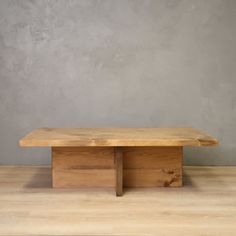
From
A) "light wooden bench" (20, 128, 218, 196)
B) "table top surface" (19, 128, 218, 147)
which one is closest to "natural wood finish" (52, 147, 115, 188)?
"light wooden bench" (20, 128, 218, 196)

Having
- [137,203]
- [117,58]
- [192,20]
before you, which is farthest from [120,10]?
[137,203]

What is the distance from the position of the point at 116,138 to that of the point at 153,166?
1.50ft

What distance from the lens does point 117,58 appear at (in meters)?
3.22

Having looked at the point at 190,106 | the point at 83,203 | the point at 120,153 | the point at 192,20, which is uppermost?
the point at 192,20

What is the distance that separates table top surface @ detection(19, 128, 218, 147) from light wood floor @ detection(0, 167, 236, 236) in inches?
14.9

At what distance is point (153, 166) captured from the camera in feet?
8.59

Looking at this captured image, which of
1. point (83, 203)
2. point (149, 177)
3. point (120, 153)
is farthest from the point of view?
point (149, 177)

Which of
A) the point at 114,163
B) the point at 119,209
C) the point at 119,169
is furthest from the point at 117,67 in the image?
the point at 119,209

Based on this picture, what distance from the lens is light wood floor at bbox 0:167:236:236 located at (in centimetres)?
182

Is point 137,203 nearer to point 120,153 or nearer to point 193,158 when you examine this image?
point 120,153

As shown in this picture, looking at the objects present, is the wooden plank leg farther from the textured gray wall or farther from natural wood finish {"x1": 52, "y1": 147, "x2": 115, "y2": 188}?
the textured gray wall

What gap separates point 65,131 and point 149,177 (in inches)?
29.5

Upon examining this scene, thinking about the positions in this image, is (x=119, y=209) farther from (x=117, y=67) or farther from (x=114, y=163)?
(x=117, y=67)

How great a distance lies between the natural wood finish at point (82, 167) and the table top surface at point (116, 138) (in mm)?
130
